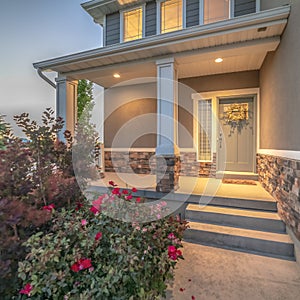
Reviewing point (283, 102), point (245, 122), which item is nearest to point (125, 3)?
point (245, 122)

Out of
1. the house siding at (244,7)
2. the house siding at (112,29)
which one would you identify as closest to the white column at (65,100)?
the house siding at (112,29)

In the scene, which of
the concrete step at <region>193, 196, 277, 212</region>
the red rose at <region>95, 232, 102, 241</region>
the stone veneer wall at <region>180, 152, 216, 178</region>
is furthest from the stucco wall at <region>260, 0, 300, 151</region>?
the red rose at <region>95, 232, 102, 241</region>

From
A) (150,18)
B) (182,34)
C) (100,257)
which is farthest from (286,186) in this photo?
(150,18)

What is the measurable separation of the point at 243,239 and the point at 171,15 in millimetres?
5525

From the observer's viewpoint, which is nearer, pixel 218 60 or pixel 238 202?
pixel 238 202

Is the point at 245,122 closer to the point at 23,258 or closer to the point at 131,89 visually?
the point at 131,89

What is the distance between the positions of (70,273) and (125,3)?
21.7 ft

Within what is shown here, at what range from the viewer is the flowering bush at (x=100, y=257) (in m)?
1.37

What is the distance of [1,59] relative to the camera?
7434mm

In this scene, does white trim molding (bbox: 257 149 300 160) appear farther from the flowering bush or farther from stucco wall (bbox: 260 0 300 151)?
the flowering bush

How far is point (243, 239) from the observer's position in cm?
273

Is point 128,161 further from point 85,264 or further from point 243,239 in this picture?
point 85,264

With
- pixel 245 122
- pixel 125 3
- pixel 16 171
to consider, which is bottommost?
pixel 16 171

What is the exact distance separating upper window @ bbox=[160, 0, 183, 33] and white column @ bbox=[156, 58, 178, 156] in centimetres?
218
